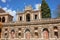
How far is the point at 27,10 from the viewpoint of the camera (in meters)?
61.7

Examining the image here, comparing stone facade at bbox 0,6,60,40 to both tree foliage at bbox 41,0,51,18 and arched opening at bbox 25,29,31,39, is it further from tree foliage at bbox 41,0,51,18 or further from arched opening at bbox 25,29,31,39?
tree foliage at bbox 41,0,51,18

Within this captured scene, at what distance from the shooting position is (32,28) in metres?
55.7

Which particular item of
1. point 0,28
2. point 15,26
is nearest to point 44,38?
point 15,26

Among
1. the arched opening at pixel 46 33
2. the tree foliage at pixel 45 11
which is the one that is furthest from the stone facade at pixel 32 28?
the tree foliage at pixel 45 11

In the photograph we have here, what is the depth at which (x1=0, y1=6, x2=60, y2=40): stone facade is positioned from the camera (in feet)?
175

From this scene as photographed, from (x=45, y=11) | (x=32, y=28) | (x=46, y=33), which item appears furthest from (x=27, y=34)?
(x=45, y=11)

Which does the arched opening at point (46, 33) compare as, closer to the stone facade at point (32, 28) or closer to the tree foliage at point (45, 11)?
the stone facade at point (32, 28)

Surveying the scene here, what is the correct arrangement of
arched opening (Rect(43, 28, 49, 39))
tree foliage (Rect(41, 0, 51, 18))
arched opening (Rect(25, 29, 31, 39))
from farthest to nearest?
tree foliage (Rect(41, 0, 51, 18)) < arched opening (Rect(25, 29, 31, 39)) < arched opening (Rect(43, 28, 49, 39))

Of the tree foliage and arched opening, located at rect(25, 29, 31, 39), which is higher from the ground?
the tree foliage

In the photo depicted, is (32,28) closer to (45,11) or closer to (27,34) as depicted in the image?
(27,34)

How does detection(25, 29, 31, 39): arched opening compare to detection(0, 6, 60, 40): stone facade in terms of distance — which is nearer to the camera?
detection(0, 6, 60, 40): stone facade

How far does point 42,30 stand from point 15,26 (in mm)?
10338

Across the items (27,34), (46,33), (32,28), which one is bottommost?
(27,34)

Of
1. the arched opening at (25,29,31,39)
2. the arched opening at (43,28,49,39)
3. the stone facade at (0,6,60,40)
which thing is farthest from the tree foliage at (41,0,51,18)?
the arched opening at (25,29,31,39)
